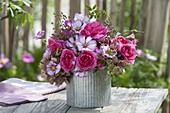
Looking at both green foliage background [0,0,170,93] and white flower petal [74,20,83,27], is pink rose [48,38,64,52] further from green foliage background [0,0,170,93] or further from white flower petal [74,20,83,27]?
green foliage background [0,0,170,93]

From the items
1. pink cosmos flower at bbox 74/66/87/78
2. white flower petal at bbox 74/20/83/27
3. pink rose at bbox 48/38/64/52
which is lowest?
pink cosmos flower at bbox 74/66/87/78

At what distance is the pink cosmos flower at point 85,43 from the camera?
2.32 metres

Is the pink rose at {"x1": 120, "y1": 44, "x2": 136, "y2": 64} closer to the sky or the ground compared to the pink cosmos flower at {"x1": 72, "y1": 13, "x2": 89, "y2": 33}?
closer to the ground

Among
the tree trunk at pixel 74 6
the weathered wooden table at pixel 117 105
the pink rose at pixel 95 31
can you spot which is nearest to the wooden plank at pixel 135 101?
the weathered wooden table at pixel 117 105

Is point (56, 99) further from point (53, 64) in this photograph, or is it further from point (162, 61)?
point (162, 61)

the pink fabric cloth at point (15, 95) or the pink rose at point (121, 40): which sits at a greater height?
the pink rose at point (121, 40)

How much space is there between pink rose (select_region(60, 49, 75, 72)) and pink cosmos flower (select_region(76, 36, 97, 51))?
0.04 m

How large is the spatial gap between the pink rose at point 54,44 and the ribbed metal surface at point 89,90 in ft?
0.52

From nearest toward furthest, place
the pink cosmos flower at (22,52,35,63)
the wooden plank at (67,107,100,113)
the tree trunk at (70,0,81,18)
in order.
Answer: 1. the wooden plank at (67,107,100,113)
2. the tree trunk at (70,0,81,18)
3. the pink cosmos flower at (22,52,35,63)

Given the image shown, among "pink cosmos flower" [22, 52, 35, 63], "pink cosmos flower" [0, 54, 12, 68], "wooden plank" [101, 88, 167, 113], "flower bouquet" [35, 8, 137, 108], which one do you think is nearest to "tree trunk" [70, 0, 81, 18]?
"pink cosmos flower" [22, 52, 35, 63]

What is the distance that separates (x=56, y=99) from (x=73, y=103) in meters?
0.19

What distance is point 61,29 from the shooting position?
2.41 m

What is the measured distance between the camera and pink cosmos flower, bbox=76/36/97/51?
7.63 feet

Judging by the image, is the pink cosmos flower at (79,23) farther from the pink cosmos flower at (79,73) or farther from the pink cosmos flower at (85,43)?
the pink cosmos flower at (79,73)
